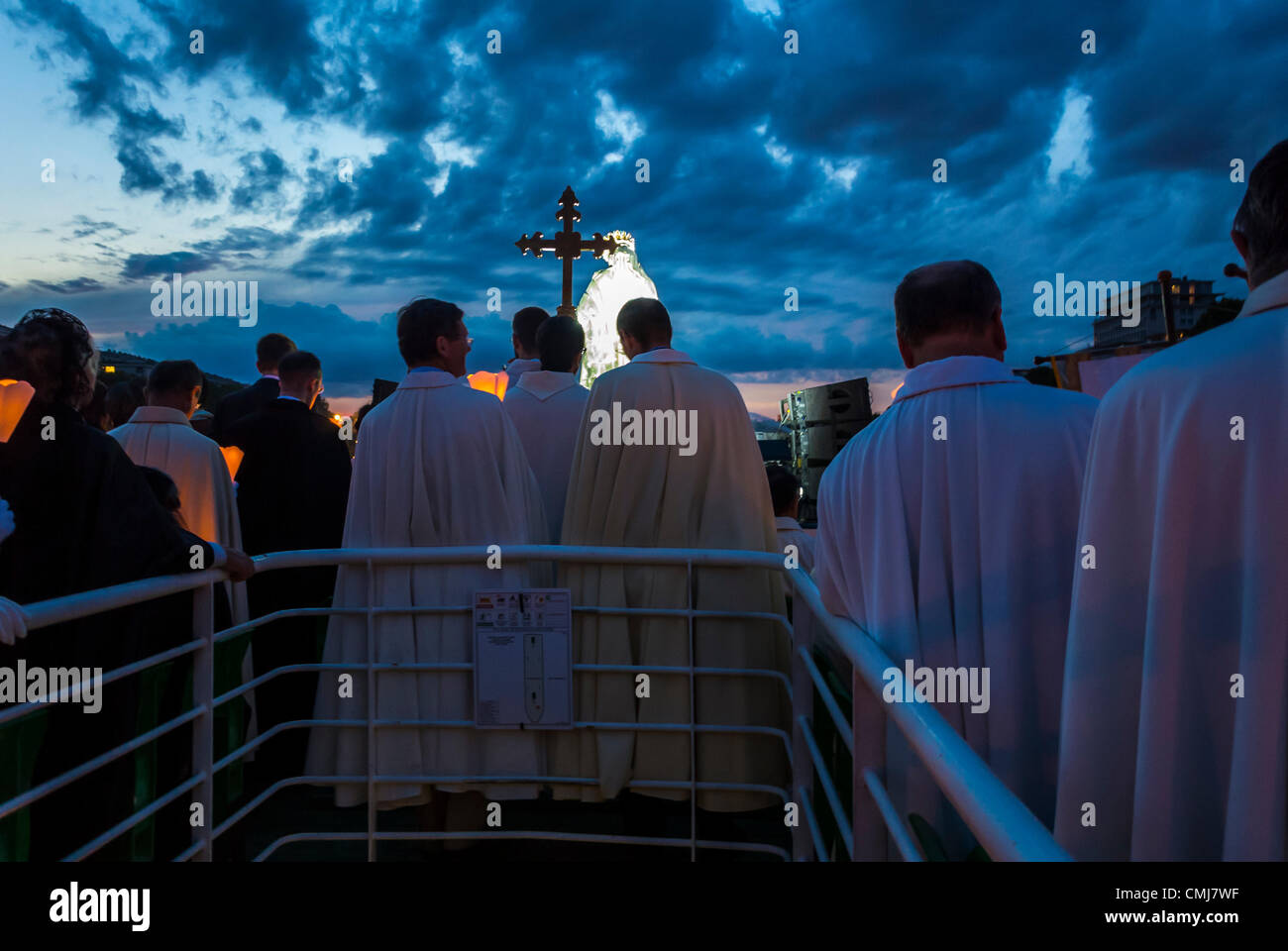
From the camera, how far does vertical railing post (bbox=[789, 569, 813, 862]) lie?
2682 millimetres

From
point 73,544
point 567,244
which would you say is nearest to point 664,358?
point 73,544

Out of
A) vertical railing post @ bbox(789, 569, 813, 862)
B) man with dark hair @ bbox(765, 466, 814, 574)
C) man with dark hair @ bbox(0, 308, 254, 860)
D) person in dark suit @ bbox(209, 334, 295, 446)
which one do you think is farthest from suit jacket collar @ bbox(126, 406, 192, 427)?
vertical railing post @ bbox(789, 569, 813, 862)

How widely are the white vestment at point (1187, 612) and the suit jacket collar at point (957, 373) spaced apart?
69cm

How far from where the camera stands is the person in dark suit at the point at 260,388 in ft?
17.5

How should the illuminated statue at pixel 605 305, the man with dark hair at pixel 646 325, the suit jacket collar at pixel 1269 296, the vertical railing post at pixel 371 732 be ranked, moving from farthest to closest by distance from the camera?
the illuminated statue at pixel 605 305 → the man with dark hair at pixel 646 325 → the vertical railing post at pixel 371 732 → the suit jacket collar at pixel 1269 296

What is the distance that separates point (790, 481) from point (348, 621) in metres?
2.47

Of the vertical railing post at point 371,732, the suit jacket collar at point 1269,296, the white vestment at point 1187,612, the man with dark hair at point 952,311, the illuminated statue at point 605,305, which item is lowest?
the vertical railing post at point 371,732

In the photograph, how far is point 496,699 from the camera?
315 cm

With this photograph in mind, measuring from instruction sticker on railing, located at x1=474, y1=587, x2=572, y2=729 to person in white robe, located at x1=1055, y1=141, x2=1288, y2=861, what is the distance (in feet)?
6.60

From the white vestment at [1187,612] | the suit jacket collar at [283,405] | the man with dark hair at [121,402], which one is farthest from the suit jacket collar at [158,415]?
the white vestment at [1187,612]

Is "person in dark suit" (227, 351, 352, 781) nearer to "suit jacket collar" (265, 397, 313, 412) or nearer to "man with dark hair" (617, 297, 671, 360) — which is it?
"suit jacket collar" (265, 397, 313, 412)

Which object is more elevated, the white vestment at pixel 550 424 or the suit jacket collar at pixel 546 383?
the suit jacket collar at pixel 546 383

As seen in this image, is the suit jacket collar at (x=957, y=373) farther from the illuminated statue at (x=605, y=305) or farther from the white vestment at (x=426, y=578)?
the illuminated statue at (x=605, y=305)
